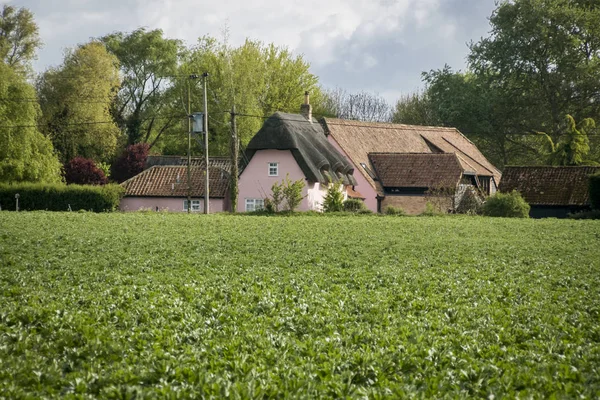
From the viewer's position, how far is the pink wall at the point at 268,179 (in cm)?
5000

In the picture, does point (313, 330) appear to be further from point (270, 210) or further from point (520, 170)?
point (520, 170)

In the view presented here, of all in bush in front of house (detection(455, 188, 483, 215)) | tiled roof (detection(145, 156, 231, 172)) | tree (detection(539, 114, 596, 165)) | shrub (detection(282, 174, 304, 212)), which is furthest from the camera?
tree (detection(539, 114, 596, 165))

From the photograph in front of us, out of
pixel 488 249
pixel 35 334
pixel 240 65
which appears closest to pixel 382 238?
pixel 488 249

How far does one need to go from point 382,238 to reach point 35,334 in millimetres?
18133

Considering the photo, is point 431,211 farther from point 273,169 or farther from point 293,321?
point 293,321

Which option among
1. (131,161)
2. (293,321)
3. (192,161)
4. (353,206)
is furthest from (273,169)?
(293,321)

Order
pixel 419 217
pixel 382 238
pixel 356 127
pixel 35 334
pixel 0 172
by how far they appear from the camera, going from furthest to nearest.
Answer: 1. pixel 356 127
2. pixel 0 172
3. pixel 419 217
4. pixel 382 238
5. pixel 35 334

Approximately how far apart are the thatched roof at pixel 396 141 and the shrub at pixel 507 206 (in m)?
9.58

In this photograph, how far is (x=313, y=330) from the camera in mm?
11344

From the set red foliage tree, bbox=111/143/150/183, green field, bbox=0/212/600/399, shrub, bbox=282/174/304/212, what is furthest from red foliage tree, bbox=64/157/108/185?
green field, bbox=0/212/600/399

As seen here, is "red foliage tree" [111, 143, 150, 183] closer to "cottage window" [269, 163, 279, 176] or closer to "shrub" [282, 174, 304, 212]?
Result: "cottage window" [269, 163, 279, 176]

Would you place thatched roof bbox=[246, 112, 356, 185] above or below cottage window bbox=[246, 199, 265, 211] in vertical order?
above

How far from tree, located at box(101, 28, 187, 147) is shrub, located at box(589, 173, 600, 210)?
39902 millimetres

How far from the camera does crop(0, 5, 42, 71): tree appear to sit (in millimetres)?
61469
